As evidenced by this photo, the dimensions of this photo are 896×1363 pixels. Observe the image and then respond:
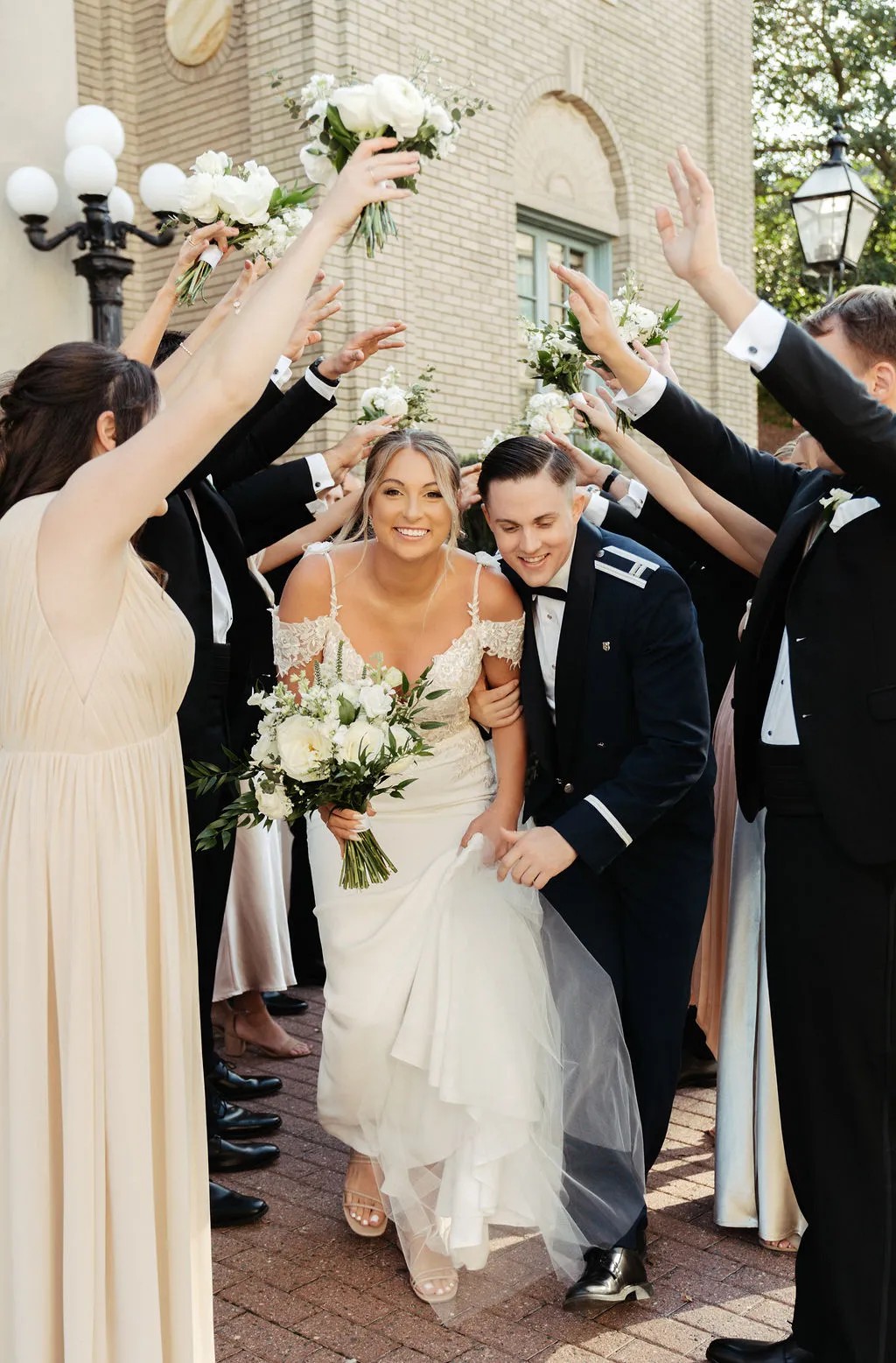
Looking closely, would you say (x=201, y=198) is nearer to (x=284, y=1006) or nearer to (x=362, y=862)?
(x=362, y=862)

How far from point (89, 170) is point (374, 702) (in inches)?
245

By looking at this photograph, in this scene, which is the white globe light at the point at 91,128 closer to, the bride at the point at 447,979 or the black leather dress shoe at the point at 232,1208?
the bride at the point at 447,979

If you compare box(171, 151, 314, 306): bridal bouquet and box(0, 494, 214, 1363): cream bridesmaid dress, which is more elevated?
box(171, 151, 314, 306): bridal bouquet

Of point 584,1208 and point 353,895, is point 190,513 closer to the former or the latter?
point 353,895

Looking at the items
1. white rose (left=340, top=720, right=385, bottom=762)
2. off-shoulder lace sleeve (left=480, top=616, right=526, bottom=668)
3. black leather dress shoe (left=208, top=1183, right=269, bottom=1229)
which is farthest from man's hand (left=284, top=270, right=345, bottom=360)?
black leather dress shoe (left=208, top=1183, right=269, bottom=1229)

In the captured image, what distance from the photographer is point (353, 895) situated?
4.09 metres

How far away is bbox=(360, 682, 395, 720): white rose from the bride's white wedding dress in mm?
588

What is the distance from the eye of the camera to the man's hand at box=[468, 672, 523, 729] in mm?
4289

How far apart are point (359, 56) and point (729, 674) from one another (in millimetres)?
7142

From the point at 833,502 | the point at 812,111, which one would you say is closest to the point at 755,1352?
the point at 833,502

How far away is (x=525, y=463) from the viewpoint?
→ 3.92 m

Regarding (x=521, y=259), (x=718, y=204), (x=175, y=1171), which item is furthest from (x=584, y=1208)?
(x=718, y=204)

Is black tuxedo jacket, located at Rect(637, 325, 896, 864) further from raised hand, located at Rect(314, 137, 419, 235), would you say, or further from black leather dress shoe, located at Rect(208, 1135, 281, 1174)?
black leather dress shoe, located at Rect(208, 1135, 281, 1174)

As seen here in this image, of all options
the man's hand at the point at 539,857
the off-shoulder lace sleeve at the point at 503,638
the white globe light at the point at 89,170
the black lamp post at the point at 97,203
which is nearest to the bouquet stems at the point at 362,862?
the man's hand at the point at 539,857
